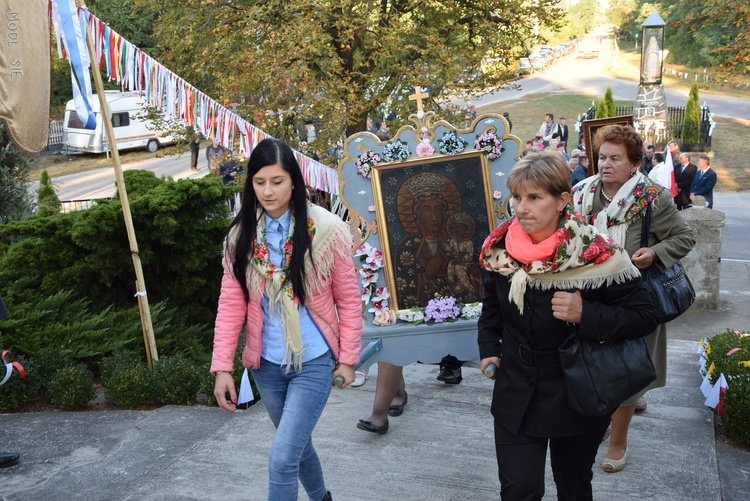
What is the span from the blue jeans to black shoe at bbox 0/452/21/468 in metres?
2.33

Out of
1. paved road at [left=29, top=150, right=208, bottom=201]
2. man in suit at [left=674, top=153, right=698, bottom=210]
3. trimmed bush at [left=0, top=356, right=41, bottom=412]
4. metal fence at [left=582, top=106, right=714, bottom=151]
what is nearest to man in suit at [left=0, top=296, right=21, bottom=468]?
trimmed bush at [left=0, top=356, right=41, bottom=412]

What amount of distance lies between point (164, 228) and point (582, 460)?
5.07m

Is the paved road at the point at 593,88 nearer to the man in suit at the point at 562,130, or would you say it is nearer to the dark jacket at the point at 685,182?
the man in suit at the point at 562,130

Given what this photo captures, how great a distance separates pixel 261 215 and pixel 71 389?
10.9 ft

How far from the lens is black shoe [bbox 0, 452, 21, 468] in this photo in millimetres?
4926

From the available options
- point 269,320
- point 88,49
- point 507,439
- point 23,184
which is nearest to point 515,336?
point 507,439

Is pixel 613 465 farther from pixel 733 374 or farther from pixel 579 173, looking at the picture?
pixel 579 173

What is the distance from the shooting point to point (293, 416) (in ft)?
11.0

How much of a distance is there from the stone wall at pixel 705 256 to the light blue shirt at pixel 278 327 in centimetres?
697

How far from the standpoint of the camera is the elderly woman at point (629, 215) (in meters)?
4.46

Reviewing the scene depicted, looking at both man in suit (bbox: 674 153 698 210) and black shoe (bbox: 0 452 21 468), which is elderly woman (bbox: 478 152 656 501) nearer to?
black shoe (bbox: 0 452 21 468)

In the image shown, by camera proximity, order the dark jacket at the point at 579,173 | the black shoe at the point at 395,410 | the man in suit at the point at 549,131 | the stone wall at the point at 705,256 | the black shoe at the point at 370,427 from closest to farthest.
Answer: the black shoe at the point at 370,427
the black shoe at the point at 395,410
the stone wall at the point at 705,256
the dark jacket at the point at 579,173
the man in suit at the point at 549,131

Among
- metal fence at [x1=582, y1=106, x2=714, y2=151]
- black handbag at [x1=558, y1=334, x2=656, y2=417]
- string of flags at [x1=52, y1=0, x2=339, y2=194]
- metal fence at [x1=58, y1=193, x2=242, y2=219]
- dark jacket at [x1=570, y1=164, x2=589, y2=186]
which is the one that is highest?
string of flags at [x1=52, y1=0, x2=339, y2=194]

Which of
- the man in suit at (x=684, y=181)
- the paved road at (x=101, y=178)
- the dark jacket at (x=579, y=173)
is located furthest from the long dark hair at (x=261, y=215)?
the paved road at (x=101, y=178)
